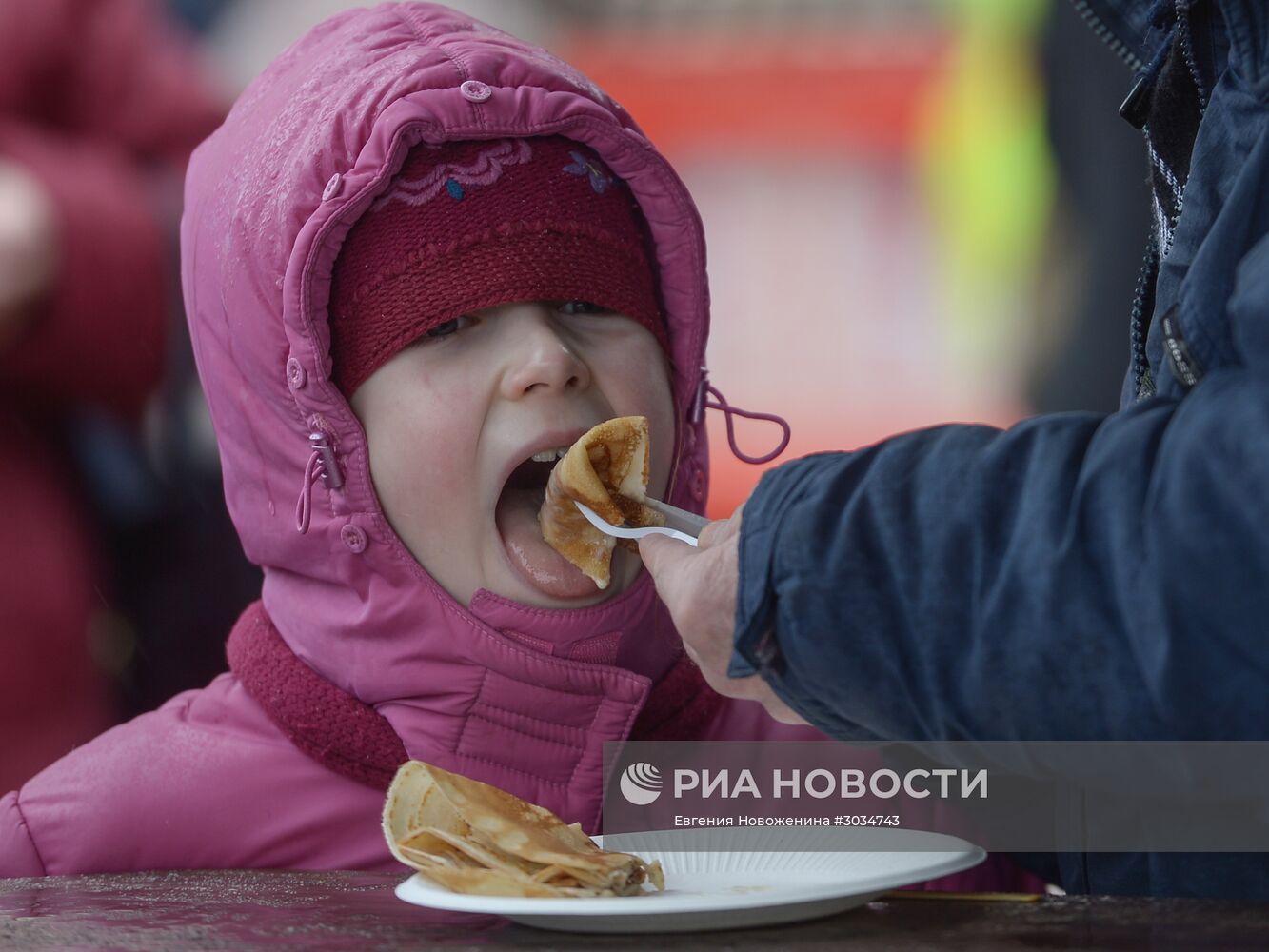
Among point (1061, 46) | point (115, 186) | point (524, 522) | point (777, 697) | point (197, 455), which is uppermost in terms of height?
point (1061, 46)

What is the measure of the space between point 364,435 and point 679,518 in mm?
311

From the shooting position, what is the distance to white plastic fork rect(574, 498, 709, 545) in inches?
44.9

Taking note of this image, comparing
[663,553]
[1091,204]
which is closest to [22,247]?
[663,553]

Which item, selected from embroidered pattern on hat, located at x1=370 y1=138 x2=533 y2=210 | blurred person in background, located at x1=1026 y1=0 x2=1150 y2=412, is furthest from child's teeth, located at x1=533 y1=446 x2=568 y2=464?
blurred person in background, located at x1=1026 y1=0 x2=1150 y2=412

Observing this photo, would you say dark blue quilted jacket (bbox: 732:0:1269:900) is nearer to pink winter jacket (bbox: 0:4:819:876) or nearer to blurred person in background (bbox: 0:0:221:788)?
pink winter jacket (bbox: 0:4:819:876)

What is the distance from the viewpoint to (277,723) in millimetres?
1332

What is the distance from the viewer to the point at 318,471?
1282mm

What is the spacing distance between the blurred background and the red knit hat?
0.73m

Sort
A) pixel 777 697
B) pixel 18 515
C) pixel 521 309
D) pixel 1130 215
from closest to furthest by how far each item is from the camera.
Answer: pixel 777 697 → pixel 521 309 → pixel 18 515 → pixel 1130 215

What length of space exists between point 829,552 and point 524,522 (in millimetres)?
518

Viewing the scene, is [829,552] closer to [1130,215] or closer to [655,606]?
[655,606]

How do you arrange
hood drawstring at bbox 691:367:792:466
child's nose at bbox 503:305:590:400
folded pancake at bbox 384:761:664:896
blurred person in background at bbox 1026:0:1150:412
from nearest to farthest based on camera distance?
folded pancake at bbox 384:761:664:896, child's nose at bbox 503:305:590:400, hood drawstring at bbox 691:367:792:466, blurred person in background at bbox 1026:0:1150:412

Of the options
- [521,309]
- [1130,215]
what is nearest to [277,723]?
[521,309]

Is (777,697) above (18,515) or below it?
below
